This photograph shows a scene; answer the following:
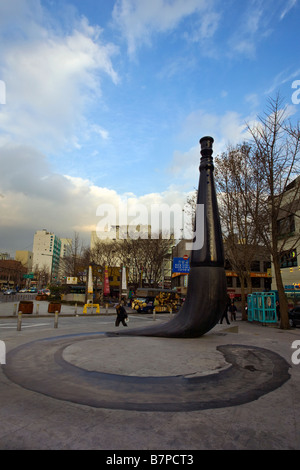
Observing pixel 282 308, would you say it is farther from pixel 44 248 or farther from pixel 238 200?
pixel 44 248

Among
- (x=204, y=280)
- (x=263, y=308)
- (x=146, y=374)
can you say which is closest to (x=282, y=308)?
(x=263, y=308)

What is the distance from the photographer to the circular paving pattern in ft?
15.4

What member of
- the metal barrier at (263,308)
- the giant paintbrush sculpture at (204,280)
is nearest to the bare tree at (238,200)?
the metal barrier at (263,308)

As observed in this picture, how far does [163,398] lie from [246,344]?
614cm

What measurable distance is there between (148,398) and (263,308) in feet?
49.4

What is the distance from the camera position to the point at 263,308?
17.8 metres

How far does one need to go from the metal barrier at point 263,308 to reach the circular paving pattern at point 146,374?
9.79m

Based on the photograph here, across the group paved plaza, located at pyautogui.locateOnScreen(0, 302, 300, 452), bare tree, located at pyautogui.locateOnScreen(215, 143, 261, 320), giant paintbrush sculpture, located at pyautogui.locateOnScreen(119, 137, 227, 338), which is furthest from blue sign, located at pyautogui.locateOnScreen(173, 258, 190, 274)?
paved plaza, located at pyautogui.locateOnScreen(0, 302, 300, 452)

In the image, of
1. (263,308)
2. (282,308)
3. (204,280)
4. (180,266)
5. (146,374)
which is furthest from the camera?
(180,266)

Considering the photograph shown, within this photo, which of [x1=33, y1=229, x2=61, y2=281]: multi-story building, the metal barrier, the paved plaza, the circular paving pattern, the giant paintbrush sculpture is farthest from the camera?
[x1=33, y1=229, x2=61, y2=281]: multi-story building

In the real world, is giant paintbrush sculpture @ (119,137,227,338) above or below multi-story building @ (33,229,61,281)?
below

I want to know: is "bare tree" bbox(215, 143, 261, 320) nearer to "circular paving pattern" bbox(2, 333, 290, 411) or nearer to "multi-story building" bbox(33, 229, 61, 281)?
"circular paving pattern" bbox(2, 333, 290, 411)

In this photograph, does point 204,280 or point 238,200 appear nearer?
point 204,280

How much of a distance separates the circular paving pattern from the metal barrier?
32.1 ft
